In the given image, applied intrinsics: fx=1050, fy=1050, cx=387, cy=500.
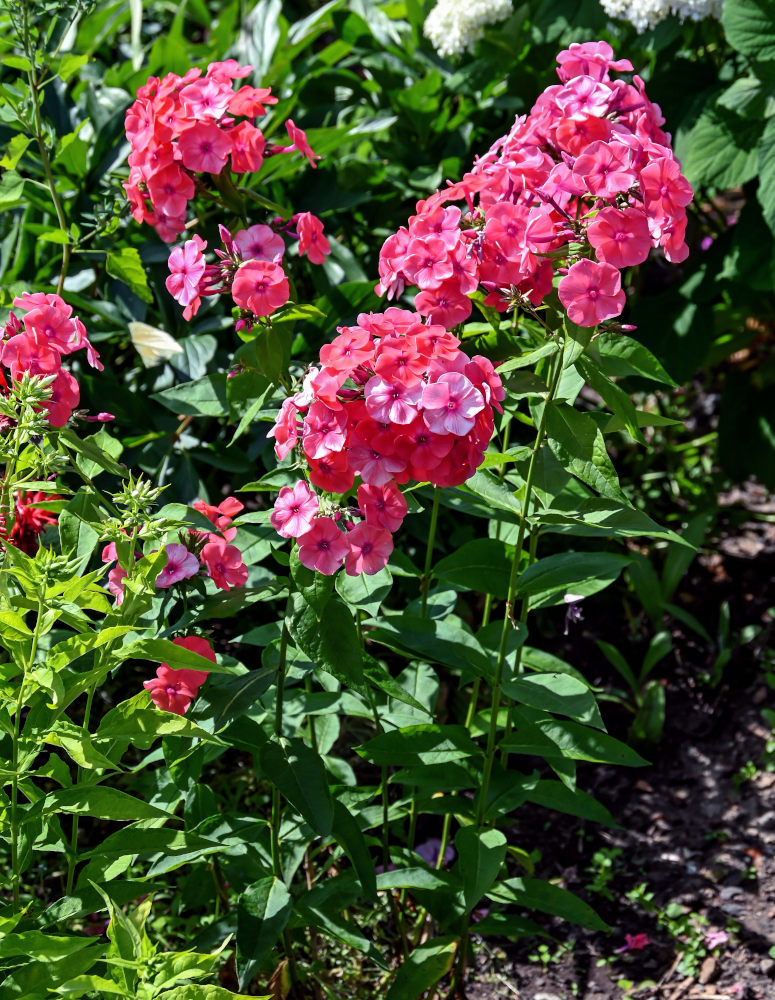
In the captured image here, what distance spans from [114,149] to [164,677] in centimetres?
152

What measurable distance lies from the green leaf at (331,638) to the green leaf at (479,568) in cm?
29

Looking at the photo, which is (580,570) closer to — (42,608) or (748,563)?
(42,608)

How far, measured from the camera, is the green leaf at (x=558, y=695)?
149cm

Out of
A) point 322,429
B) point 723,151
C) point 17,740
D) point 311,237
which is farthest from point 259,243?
point 723,151

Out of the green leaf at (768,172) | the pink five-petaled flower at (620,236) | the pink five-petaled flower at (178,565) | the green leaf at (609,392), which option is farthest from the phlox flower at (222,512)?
the green leaf at (768,172)

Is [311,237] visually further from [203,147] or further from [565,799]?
→ [565,799]

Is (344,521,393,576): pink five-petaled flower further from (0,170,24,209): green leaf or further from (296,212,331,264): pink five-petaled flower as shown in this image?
(0,170,24,209): green leaf

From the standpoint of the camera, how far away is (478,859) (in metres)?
1.56

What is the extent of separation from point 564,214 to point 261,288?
41cm

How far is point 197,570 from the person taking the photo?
148 cm

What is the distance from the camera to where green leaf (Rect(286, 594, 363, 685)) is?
4.43 feet

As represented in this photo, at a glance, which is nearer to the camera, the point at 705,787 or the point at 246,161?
the point at 246,161

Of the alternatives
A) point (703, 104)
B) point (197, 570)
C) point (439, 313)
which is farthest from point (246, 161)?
point (703, 104)

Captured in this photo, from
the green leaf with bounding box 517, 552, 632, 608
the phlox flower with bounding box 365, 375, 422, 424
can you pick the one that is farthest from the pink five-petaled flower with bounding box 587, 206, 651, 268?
the green leaf with bounding box 517, 552, 632, 608
